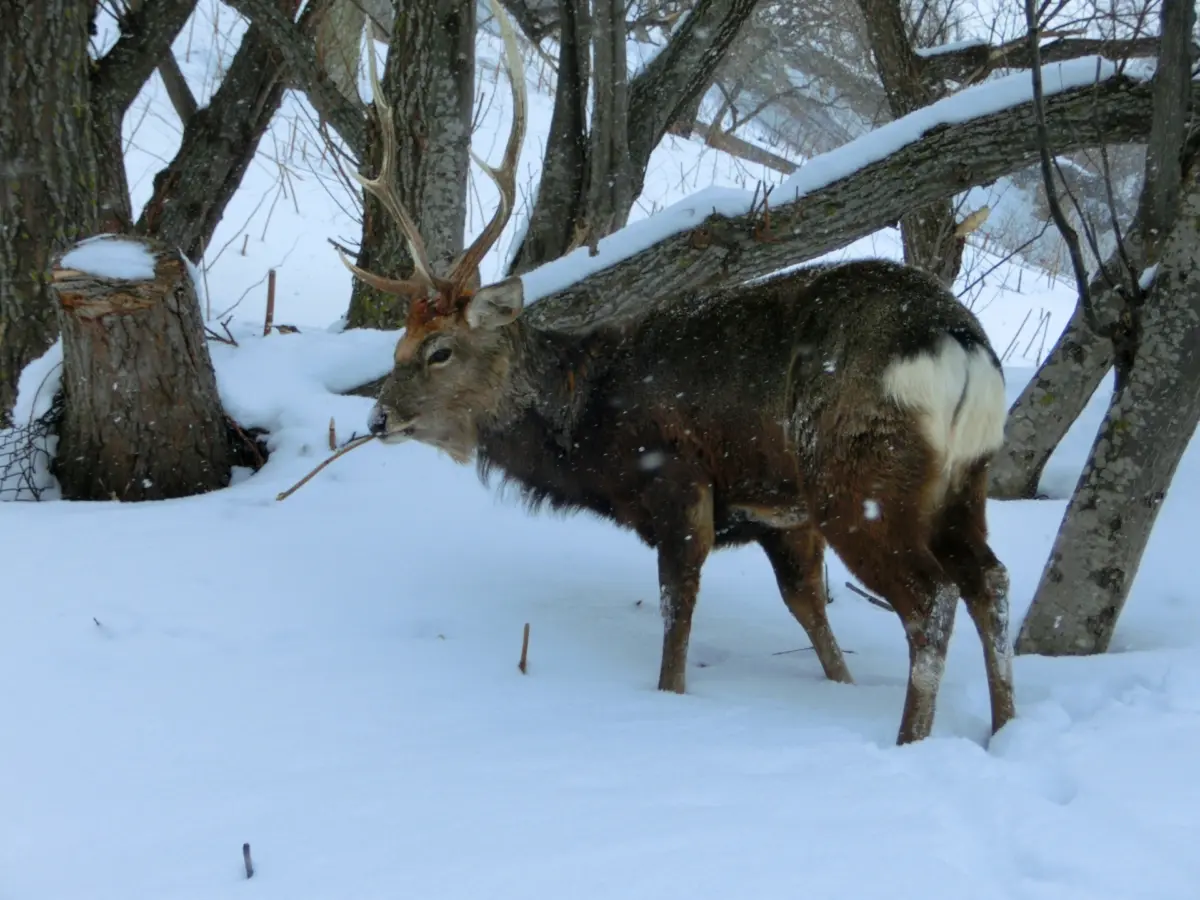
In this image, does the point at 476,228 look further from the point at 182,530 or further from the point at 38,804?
the point at 38,804

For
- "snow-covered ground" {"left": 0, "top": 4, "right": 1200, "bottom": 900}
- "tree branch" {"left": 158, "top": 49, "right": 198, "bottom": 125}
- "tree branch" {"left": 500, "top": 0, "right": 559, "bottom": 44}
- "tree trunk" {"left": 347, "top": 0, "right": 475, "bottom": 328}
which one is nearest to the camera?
"snow-covered ground" {"left": 0, "top": 4, "right": 1200, "bottom": 900}

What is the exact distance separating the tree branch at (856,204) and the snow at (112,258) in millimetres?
2060

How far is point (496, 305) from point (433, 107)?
2935 millimetres

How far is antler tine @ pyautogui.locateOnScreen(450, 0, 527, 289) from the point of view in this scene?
483 cm

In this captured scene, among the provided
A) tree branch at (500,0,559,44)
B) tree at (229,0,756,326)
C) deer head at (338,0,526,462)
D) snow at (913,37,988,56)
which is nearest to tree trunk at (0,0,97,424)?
tree at (229,0,756,326)

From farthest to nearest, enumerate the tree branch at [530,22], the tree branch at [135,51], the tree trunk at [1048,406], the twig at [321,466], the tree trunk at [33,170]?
the tree branch at [530,22]
the tree branch at [135,51]
the tree trunk at [33,170]
the tree trunk at [1048,406]
the twig at [321,466]

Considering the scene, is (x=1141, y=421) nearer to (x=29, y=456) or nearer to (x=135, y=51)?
(x=29, y=456)

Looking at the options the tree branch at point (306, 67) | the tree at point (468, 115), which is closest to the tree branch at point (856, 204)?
the tree at point (468, 115)

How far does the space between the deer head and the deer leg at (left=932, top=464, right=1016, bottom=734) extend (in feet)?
6.51

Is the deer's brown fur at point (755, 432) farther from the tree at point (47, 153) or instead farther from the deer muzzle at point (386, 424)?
the tree at point (47, 153)

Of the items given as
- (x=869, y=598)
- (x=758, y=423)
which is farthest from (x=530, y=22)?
(x=869, y=598)

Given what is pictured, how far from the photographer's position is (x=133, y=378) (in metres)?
5.79

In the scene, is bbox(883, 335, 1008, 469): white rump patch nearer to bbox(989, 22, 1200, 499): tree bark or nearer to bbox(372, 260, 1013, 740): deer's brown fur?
bbox(372, 260, 1013, 740): deer's brown fur

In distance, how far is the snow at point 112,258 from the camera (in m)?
5.50
